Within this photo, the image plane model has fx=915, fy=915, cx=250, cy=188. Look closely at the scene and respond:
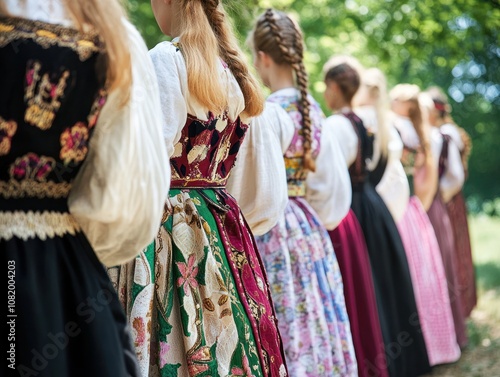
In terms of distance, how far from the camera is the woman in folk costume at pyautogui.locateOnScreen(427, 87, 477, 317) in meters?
7.50

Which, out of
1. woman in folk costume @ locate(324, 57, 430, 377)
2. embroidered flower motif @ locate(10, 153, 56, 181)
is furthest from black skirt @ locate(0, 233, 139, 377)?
woman in folk costume @ locate(324, 57, 430, 377)

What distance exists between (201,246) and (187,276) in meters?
0.10

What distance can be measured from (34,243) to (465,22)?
6577mm

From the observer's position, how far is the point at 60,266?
1782 millimetres

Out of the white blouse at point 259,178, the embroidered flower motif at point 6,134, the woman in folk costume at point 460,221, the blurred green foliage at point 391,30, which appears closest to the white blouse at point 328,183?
the blurred green foliage at point 391,30

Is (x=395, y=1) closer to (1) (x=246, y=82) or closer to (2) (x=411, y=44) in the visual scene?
(2) (x=411, y=44)

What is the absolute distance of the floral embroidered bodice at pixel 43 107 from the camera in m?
A: 1.72

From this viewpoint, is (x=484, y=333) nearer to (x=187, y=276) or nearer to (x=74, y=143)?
(x=187, y=276)

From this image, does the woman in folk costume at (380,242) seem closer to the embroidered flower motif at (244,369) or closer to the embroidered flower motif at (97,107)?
the embroidered flower motif at (244,369)

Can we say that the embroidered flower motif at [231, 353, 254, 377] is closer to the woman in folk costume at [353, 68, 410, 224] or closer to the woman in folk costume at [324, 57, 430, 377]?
the woman in folk costume at [324, 57, 430, 377]

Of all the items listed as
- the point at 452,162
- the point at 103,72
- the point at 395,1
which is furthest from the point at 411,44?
the point at 103,72
